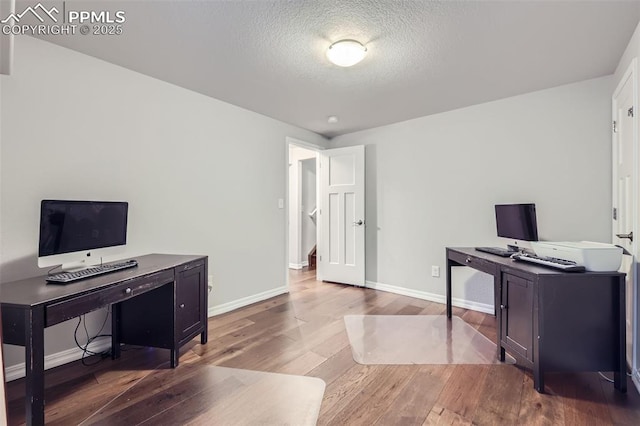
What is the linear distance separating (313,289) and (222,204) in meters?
1.75

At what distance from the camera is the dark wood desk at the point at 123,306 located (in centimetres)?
133

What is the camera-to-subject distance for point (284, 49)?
84.4 inches

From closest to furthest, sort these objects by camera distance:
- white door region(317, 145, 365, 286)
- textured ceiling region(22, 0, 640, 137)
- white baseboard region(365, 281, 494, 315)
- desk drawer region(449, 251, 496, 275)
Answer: textured ceiling region(22, 0, 640, 137) → desk drawer region(449, 251, 496, 275) → white baseboard region(365, 281, 494, 315) → white door region(317, 145, 365, 286)

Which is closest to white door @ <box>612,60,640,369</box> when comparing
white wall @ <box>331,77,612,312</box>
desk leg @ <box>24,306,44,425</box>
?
white wall @ <box>331,77,612,312</box>

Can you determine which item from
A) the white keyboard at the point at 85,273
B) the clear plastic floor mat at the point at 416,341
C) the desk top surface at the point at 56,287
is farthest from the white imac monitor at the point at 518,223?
the white keyboard at the point at 85,273

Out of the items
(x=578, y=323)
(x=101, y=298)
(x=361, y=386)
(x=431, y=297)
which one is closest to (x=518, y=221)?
(x=578, y=323)

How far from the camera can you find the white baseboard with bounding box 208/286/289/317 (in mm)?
3098

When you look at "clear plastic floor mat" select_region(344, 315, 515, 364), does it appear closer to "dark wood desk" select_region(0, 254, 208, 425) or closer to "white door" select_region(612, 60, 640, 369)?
"white door" select_region(612, 60, 640, 369)

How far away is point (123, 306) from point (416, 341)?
7.63 feet

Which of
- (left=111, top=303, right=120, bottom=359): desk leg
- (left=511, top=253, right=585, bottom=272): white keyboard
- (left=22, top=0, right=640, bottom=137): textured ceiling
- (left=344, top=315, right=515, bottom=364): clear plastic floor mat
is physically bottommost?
(left=344, top=315, right=515, bottom=364): clear plastic floor mat

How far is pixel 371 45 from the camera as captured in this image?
2078mm

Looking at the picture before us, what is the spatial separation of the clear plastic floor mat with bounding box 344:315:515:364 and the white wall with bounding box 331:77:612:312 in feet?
2.29

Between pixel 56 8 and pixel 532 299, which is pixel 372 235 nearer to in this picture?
pixel 532 299

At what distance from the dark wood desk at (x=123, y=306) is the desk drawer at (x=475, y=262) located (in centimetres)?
226
